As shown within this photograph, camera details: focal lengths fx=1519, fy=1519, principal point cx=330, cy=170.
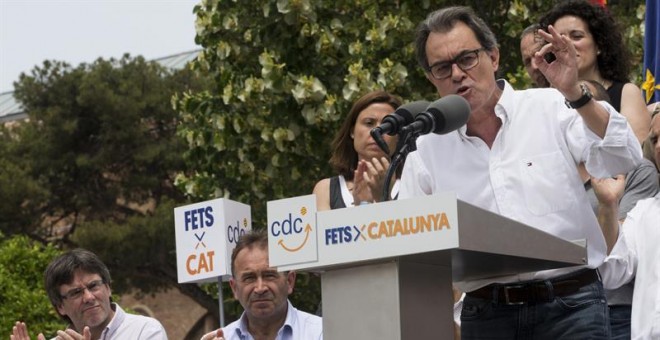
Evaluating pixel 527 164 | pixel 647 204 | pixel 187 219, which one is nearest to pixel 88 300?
pixel 187 219

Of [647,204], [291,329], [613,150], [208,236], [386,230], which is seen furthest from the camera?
[208,236]

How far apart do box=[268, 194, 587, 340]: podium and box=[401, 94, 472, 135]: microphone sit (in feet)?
1.78

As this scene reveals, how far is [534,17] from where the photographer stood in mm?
16547

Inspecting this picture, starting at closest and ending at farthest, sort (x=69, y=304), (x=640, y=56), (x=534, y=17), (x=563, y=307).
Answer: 1. (x=563, y=307)
2. (x=69, y=304)
3. (x=640, y=56)
4. (x=534, y=17)

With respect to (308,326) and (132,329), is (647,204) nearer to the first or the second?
(308,326)

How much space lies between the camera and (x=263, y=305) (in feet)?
25.1

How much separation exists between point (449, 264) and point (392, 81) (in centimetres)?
1122

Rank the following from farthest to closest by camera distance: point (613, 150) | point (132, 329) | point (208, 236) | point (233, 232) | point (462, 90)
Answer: point (233, 232)
point (208, 236)
point (132, 329)
point (462, 90)
point (613, 150)

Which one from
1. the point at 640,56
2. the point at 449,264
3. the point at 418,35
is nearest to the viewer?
the point at 449,264

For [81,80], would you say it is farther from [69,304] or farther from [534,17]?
[69,304]

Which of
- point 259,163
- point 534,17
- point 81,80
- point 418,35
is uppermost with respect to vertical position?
point 81,80

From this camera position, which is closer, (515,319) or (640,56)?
(515,319)

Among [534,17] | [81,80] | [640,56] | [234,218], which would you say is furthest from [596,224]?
[81,80]

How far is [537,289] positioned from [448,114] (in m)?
0.75
